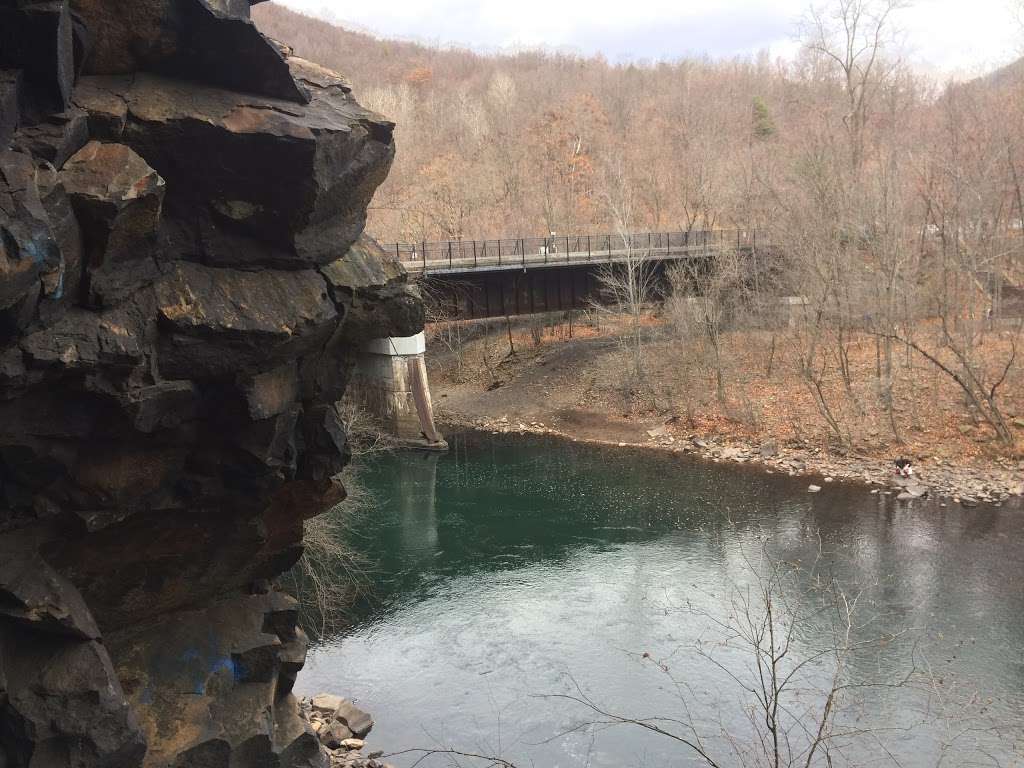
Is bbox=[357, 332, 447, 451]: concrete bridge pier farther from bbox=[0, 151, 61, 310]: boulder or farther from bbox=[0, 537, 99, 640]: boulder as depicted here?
bbox=[0, 151, 61, 310]: boulder

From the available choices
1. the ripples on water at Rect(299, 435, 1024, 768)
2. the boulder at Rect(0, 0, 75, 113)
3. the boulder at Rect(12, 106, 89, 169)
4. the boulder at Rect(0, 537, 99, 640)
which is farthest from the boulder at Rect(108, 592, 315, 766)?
the boulder at Rect(0, 0, 75, 113)

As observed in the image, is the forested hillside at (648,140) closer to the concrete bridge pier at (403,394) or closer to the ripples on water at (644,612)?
the concrete bridge pier at (403,394)

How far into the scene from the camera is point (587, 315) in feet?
149

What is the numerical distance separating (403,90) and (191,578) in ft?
277

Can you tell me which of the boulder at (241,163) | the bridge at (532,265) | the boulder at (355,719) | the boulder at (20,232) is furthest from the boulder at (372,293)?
the bridge at (532,265)

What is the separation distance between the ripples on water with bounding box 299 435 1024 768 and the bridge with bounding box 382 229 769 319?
37.4 ft

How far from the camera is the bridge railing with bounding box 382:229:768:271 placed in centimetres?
3668

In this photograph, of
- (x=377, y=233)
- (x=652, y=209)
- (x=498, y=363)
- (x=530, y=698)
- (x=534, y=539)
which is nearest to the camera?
(x=530, y=698)

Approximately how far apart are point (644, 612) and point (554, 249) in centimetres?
2508

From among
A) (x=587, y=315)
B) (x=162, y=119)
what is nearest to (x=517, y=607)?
(x=162, y=119)

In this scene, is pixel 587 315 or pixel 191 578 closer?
pixel 191 578

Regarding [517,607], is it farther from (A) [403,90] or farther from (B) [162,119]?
(A) [403,90]

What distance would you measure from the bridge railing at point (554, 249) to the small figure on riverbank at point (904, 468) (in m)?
13.3

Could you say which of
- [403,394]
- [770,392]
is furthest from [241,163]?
[770,392]
